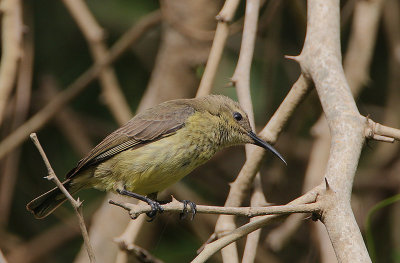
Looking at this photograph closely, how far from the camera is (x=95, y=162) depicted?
3.89 metres

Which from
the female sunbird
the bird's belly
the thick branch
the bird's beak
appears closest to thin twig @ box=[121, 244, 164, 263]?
the female sunbird

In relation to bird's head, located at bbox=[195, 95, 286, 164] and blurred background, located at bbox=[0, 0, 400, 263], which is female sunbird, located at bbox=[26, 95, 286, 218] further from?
blurred background, located at bbox=[0, 0, 400, 263]

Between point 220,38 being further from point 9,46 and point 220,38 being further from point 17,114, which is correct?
point 17,114

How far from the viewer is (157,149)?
3.77 meters

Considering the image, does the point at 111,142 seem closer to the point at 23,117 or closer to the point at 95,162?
the point at 95,162

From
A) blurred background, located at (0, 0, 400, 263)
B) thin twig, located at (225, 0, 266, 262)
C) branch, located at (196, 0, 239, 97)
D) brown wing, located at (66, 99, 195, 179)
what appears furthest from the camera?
blurred background, located at (0, 0, 400, 263)

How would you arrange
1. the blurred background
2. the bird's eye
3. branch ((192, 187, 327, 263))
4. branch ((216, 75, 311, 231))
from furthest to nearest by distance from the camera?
the blurred background → the bird's eye → branch ((216, 75, 311, 231)) → branch ((192, 187, 327, 263))

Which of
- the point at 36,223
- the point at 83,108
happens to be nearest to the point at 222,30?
the point at 83,108

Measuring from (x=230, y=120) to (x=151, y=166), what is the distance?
0.71m

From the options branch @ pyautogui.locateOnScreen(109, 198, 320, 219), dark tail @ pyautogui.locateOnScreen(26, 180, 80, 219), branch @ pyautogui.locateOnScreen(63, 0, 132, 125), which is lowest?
branch @ pyautogui.locateOnScreen(109, 198, 320, 219)

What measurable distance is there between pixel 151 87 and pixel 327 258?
2.15 m

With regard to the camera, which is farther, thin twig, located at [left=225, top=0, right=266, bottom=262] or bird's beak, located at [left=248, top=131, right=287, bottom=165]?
bird's beak, located at [left=248, top=131, right=287, bottom=165]

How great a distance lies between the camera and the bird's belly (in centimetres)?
368

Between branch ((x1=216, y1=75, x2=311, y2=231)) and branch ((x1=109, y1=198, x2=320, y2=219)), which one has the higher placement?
branch ((x1=216, y1=75, x2=311, y2=231))
